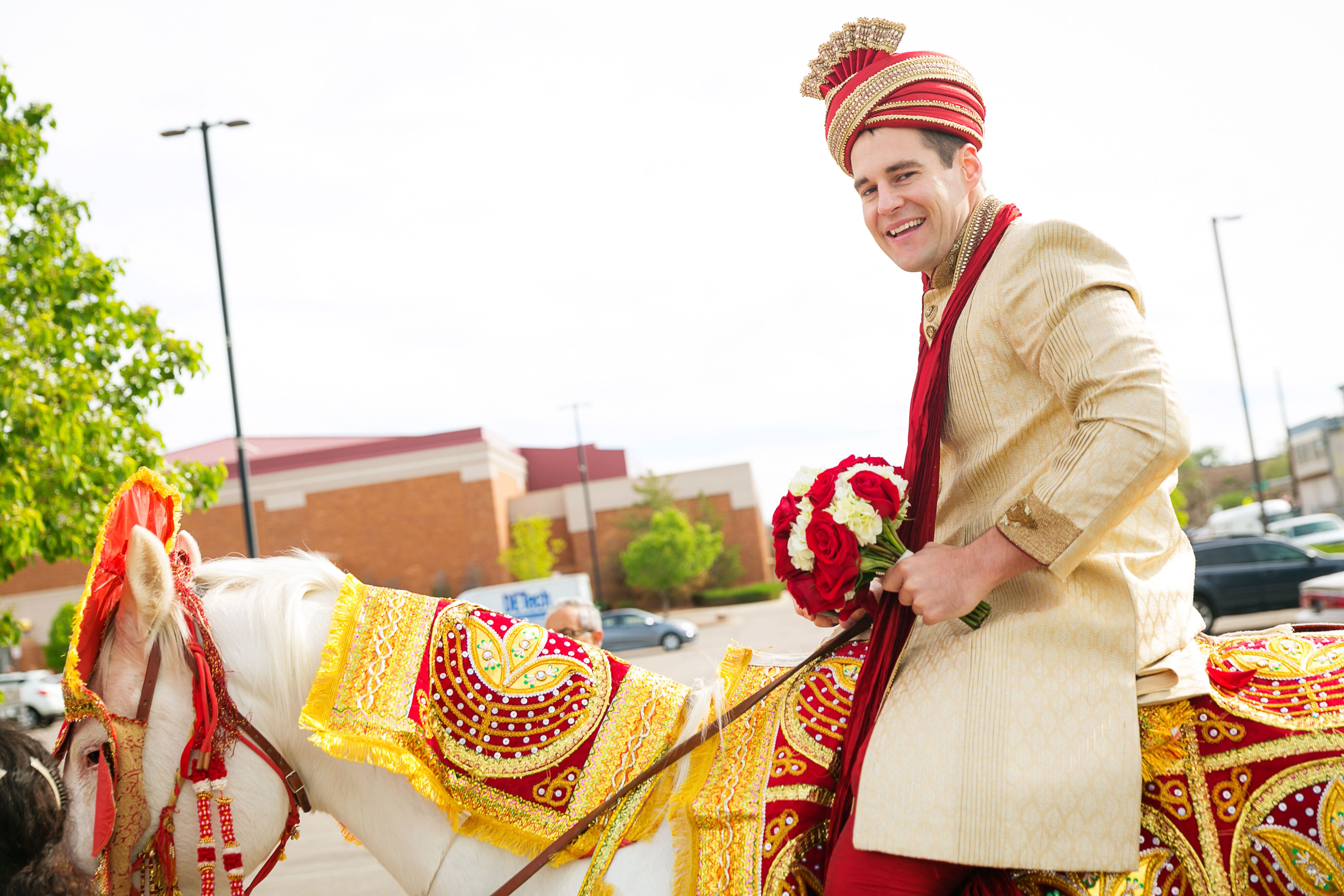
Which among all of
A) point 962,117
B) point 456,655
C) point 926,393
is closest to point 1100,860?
point 926,393

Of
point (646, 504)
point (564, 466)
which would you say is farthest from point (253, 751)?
point (564, 466)

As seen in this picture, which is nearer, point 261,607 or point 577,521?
point 261,607

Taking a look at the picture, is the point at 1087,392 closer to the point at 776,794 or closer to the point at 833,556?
the point at 833,556

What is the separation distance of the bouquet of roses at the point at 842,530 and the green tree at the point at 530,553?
3941 centimetres

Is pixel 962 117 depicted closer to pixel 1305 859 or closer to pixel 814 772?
pixel 814 772

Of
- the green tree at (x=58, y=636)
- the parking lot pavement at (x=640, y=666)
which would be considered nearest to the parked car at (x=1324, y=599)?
the parking lot pavement at (x=640, y=666)

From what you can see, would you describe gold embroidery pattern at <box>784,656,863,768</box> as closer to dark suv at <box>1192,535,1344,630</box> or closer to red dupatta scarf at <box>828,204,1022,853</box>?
red dupatta scarf at <box>828,204,1022,853</box>

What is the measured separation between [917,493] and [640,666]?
1538cm

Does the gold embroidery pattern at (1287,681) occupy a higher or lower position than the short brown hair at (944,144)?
lower

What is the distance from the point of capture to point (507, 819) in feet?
6.27

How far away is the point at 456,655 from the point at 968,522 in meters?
1.08

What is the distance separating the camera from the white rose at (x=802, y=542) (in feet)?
6.02

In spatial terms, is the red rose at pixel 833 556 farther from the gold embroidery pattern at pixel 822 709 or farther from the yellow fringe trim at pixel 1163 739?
the yellow fringe trim at pixel 1163 739

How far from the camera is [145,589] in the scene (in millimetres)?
1816
